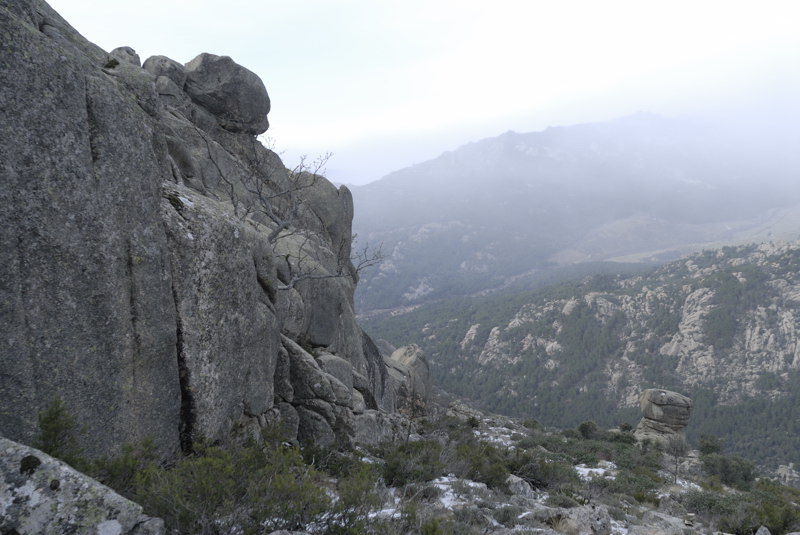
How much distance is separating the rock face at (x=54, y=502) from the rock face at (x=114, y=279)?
1845 mm

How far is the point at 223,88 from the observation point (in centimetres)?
2355

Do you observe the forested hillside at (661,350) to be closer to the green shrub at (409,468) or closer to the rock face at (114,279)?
the green shrub at (409,468)

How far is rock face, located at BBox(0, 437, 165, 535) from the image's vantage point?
359cm

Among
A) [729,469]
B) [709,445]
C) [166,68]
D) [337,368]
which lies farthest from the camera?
[709,445]

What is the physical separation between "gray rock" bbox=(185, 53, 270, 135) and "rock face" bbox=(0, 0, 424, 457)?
13.1 m

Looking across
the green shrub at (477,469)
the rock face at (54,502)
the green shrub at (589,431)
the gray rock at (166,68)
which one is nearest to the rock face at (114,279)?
the rock face at (54,502)

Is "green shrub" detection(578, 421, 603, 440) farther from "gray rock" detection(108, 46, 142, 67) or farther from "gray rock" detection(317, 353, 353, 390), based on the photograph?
"gray rock" detection(108, 46, 142, 67)

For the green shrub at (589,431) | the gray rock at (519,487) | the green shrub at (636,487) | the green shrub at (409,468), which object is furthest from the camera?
the green shrub at (589,431)

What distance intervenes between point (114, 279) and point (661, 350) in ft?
398

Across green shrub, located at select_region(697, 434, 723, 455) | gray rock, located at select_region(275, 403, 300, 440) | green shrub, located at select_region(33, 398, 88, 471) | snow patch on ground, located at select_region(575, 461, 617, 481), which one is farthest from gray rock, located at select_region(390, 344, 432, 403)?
green shrub, located at select_region(33, 398, 88, 471)

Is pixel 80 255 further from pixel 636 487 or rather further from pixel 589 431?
pixel 589 431

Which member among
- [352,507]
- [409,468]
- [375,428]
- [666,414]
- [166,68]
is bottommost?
[666,414]

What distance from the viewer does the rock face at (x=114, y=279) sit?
540cm

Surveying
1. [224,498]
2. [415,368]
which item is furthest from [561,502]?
[415,368]
